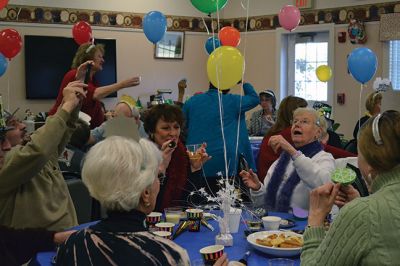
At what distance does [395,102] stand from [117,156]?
2144 mm

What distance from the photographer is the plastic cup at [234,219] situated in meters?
2.68

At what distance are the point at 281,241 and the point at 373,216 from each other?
0.77 m

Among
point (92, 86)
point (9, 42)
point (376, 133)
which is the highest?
point (9, 42)

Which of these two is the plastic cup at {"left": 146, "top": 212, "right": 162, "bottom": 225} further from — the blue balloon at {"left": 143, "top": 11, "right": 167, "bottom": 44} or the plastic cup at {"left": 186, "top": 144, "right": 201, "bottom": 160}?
the blue balloon at {"left": 143, "top": 11, "right": 167, "bottom": 44}

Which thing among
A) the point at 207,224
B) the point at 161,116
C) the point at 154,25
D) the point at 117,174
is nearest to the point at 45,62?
the point at 154,25

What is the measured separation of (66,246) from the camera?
1.69m

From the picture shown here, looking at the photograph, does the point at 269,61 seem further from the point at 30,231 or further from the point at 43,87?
the point at 30,231

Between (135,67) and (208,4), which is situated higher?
(208,4)

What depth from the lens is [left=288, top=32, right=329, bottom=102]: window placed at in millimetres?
8492

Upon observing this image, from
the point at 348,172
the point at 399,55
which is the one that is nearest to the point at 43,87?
the point at 399,55

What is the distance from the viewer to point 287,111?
443 cm

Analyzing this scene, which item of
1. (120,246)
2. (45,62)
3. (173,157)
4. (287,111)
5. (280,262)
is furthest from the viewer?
(45,62)

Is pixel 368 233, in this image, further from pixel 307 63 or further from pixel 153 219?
pixel 307 63

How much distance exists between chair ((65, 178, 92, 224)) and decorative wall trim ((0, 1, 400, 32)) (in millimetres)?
4958
